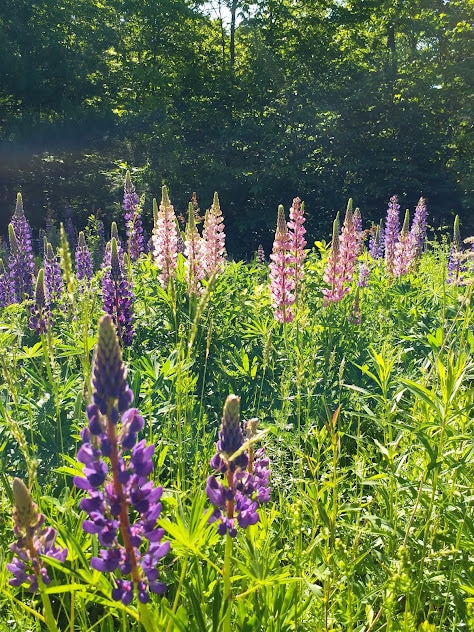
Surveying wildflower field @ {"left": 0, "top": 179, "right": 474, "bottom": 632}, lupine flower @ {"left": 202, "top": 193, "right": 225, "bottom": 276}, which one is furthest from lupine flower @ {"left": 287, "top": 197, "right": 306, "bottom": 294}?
lupine flower @ {"left": 202, "top": 193, "right": 225, "bottom": 276}

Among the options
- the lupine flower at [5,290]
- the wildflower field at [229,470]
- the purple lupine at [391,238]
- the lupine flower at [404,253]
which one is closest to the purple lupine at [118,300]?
the wildflower field at [229,470]

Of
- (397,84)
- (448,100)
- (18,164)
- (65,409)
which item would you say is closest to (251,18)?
(397,84)

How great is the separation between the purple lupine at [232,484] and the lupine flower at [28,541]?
1.33 ft

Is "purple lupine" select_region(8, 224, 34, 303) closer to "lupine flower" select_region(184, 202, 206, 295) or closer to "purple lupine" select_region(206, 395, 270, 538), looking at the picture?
"lupine flower" select_region(184, 202, 206, 295)

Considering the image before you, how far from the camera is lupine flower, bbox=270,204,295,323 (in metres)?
4.45

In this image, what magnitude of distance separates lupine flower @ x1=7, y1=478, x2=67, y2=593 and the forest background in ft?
59.9

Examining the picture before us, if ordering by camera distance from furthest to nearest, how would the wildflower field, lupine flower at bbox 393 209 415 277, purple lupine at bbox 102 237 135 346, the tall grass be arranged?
lupine flower at bbox 393 209 415 277
purple lupine at bbox 102 237 135 346
the tall grass
the wildflower field

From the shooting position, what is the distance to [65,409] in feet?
10.4

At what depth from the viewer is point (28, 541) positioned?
4.06ft

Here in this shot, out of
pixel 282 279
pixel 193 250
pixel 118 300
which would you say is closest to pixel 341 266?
pixel 282 279

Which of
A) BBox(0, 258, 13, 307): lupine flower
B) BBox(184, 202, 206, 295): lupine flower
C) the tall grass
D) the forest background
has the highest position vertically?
the forest background

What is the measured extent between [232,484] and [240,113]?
2252 cm

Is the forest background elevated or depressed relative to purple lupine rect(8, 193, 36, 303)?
elevated

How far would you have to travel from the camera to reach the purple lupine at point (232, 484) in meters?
1.34
